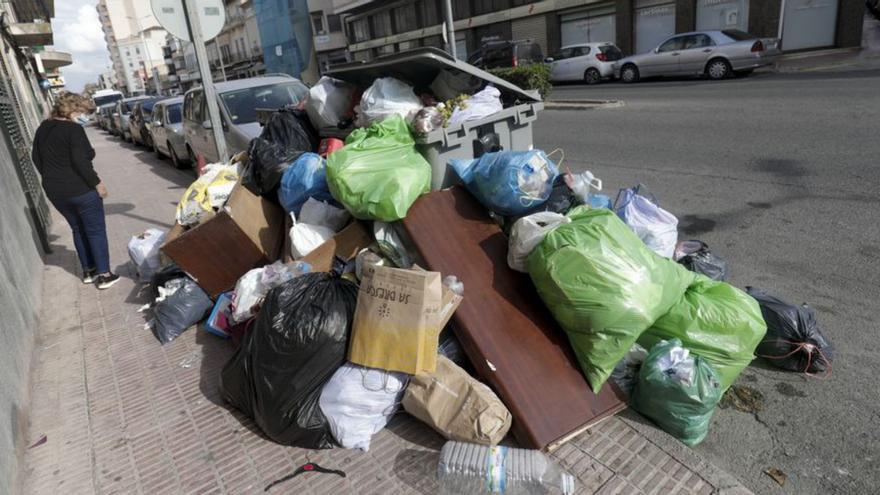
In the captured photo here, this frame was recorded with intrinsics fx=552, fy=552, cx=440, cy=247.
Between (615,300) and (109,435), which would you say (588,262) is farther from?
(109,435)

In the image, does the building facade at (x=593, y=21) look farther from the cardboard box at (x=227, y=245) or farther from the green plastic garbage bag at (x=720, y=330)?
the cardboard box at (x=227, y=245)

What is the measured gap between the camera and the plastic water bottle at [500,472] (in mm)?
2225

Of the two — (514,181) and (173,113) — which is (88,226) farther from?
(173,113)

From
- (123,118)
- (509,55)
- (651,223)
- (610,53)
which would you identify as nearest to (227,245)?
(651,223)

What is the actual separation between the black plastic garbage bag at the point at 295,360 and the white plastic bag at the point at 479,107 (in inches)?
64.9

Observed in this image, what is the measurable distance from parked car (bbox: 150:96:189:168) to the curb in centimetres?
822

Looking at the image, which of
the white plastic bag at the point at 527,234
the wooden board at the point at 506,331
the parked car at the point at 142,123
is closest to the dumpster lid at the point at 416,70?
the wooden board at the point at 506,331

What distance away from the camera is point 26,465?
2.69m

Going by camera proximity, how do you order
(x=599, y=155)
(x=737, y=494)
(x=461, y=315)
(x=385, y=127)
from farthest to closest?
(x=599, y=155) → (x=385, y=127) → (x=461, y=315) → (x=737, y=494)

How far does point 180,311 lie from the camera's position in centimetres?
382

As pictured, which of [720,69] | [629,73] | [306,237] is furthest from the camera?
[629,73]

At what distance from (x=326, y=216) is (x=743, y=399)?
106 inches

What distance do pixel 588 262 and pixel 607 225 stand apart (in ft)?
0.90

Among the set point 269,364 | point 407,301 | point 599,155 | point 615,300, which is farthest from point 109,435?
point 599,155
